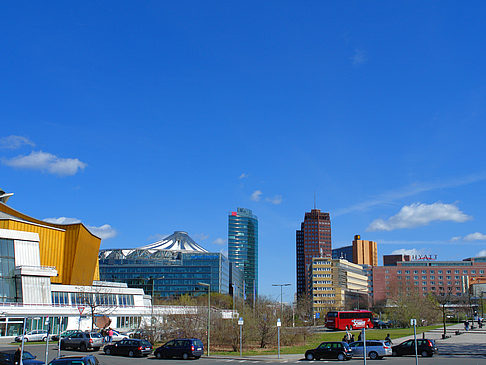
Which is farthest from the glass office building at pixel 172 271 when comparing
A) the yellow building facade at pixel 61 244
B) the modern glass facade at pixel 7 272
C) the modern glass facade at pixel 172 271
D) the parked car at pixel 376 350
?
the parked car at pixel 376 350

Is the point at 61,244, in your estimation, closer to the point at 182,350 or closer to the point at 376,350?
the point at 182,350

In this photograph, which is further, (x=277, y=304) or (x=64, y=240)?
(x=64, y=240)

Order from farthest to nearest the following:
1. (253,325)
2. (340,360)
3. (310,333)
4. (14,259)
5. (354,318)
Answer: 1. (354,318)
2. (14,259)
3. (310,333)
4. (253,325)
5. (340,360)

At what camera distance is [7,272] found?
238 feet

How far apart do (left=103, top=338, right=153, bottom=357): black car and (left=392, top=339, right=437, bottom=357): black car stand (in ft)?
71.1

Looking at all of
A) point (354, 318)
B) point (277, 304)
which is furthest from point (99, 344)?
point (354, 318)

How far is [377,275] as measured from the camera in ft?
601

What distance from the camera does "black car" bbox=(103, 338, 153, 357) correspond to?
1681 inches

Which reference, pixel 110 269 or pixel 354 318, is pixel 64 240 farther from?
pixel 110 269

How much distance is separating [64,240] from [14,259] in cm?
1282

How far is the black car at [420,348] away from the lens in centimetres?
4088

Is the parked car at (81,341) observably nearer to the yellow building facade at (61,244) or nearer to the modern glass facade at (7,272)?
the modern glass facade at (7,272)

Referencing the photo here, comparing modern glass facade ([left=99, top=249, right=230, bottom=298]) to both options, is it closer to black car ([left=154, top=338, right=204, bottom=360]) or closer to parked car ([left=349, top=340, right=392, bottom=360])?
black car ([left=154, top=338, right=204, bottom=360])

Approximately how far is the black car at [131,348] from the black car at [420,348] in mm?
21659
